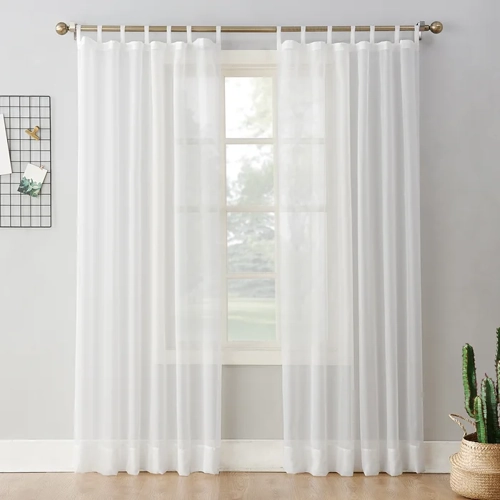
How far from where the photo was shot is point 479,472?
9.18ft

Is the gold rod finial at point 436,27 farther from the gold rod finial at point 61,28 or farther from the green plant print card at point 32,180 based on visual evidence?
the green plant print card at point 32,180

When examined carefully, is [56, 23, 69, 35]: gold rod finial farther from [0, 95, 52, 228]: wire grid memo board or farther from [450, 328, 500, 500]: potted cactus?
[450, 328, 500, 500]: potted cactus

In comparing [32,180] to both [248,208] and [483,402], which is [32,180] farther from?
[483,402]

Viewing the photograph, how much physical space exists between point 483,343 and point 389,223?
0.81 m

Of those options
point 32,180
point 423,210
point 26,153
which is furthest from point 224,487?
point 26,153

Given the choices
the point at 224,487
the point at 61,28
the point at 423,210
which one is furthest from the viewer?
the point at 423,210

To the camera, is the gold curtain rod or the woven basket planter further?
the gold curtain rod

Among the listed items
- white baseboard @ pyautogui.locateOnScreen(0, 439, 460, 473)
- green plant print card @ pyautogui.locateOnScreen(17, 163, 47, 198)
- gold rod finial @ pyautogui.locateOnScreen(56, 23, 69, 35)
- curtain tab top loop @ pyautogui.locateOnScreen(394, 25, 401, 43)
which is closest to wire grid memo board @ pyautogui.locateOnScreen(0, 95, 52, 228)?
green plant print card @ pyautogui.locateOnScreen(17, 163, 47, 198)

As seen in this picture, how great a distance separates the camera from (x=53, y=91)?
323 centimetres

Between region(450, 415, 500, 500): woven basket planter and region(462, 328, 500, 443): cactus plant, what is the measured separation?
0.18 ft

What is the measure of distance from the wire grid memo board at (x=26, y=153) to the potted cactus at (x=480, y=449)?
2.23 metres

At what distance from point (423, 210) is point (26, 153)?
82.3 inches

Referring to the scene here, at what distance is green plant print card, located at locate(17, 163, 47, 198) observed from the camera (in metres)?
3.22

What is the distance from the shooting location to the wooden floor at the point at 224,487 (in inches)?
113
